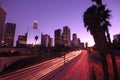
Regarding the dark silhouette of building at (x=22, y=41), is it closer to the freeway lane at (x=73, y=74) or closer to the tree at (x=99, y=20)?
the freeway lane at (x=73, y=74)

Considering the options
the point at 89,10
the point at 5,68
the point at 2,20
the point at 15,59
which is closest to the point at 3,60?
the point at 5,68

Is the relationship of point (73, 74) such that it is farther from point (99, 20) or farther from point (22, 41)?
point (22, 41)

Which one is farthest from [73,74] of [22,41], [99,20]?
[22,41]

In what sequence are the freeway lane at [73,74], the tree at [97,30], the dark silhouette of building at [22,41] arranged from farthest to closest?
the dark silhouette of building at [22,41] < the freeway lane at [73,74] < the tree at [97,30]

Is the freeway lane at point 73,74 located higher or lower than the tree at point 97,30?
lower

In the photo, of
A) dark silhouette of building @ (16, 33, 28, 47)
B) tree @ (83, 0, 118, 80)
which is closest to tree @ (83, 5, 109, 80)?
tree @ (83, 0, 118, 80)

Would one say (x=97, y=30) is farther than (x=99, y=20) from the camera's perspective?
No

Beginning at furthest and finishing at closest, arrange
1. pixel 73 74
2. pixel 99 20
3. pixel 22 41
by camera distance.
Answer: pixel 22 41
pixel 73 74
pixel 99 20

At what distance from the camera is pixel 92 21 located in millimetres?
13703

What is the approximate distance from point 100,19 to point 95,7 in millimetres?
1798

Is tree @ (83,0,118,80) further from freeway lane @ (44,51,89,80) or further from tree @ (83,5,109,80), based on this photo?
freeway lane @ (44,51,89,80)

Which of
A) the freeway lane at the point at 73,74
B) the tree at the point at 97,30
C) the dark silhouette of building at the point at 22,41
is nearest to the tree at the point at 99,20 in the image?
the tree at the point at 97,30

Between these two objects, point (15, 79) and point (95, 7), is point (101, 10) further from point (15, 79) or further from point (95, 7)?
point (15, 79)

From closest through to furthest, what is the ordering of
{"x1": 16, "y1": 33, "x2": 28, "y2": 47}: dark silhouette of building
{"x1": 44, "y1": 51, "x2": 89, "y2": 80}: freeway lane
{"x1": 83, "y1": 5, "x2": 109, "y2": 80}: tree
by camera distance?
{"x1": 83, "y1": 5, "x2": 109, "y2": 80}: tree, {"x1": 44, "y1": 51, "x2": 89, "y2": 80}: freeway lane, {"x1": 16, "y1": 33, "x2": 28, "y2": 47}: dark silhouette of building
